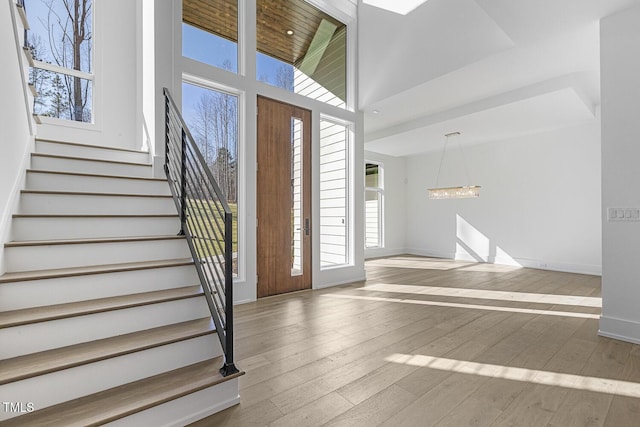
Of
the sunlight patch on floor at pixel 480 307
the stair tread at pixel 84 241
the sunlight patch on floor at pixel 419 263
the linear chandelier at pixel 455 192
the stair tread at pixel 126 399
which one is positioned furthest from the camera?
the sunlight patch on floor at pixel 419 263

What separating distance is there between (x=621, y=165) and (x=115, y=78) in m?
5.74

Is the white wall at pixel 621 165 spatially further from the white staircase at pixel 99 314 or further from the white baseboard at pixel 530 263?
the white baseboard at pixel 530 263

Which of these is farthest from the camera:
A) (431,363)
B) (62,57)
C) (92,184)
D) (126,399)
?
(62,57)

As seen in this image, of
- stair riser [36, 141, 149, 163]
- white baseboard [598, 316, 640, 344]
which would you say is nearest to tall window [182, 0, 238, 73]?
stair riser [36, 141, 149, 163]

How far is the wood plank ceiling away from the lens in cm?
378

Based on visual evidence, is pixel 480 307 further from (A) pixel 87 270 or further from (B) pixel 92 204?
(B) pixel 92 204

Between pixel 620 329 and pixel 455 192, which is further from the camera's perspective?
pixel 455 192

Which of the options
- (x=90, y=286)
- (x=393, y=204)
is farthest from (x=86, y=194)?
(x=393, y=204)

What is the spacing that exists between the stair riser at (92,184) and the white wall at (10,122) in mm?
136

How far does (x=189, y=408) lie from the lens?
1.64 m

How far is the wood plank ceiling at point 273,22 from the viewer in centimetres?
378

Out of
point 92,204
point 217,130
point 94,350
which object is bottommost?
point 94,350

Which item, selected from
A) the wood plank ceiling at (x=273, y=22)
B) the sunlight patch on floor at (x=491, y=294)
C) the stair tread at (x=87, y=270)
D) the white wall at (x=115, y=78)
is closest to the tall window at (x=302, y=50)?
the wood plank ceiling at (x=273, y=22)

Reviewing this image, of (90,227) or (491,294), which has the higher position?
(90,227)
